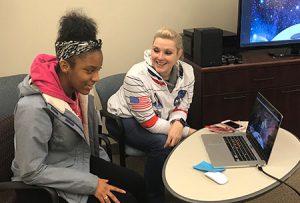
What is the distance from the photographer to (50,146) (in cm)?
155

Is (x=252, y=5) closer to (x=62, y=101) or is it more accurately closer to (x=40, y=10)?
(x=40, y=10)

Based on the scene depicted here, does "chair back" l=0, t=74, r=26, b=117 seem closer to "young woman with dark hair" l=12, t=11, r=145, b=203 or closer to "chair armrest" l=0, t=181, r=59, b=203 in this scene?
"young woman with dark hair" l=12, t=11, r=145, b=203

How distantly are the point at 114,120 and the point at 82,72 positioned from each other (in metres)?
0.78

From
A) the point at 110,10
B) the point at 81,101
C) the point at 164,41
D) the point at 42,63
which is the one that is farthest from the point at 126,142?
the point at 110,10

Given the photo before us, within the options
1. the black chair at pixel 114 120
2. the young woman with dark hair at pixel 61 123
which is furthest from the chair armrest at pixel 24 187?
the black chair at pixel 114 120

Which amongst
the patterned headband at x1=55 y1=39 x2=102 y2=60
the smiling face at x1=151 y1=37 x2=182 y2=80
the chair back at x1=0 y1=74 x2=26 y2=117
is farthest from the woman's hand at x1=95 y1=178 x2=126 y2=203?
the smiling face at x1=151 y1=37 x2=182 y2=80

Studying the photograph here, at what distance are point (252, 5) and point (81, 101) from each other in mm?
1609

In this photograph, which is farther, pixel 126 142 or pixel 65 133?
pixel 126 142

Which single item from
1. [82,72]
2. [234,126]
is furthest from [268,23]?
[82,72]

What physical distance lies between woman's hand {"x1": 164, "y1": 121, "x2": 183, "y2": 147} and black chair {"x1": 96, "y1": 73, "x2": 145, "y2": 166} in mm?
197

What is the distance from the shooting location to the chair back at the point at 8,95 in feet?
6.47

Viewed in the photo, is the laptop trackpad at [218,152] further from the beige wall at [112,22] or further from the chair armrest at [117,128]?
the beige wall at [112,22]

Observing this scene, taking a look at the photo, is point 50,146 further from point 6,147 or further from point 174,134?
point 174,134

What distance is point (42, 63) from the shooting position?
1.58m
